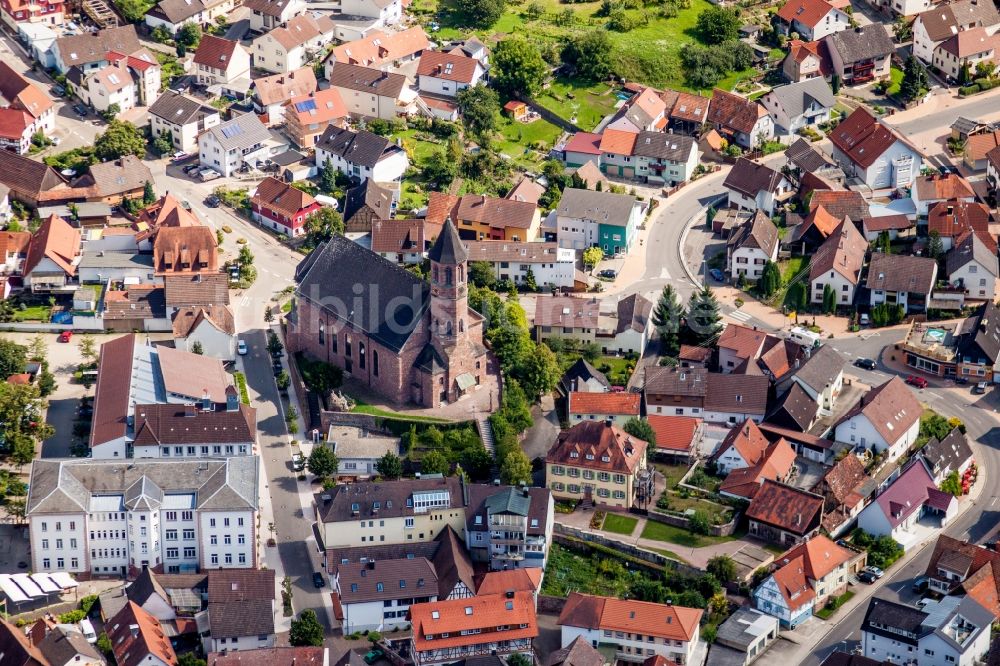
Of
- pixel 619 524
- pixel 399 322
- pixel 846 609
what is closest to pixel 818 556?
pixel 846 609

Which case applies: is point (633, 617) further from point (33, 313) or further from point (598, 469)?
point (33, 313)

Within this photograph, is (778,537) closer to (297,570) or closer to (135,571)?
(297,570)

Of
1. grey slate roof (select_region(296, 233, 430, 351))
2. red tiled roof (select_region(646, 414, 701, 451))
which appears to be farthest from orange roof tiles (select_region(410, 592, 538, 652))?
grey slate roof (select_region(296, 233, 430, 351))

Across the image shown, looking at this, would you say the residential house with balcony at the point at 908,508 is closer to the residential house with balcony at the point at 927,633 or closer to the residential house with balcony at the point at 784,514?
the residential house with balcony at the point at 784,514

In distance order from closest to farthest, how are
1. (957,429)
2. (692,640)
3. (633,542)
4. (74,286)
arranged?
1. (692,640)
2. (633,542)
3. (957,429)
4. (74,286)

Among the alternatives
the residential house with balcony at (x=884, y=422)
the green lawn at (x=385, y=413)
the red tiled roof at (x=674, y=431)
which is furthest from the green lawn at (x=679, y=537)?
the green lawn at (x=385, y=413)

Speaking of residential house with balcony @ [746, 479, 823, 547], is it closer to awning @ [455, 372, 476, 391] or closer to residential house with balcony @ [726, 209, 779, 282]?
awning @ [455, 372, 476, 391]

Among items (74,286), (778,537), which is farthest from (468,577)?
(74,286)
